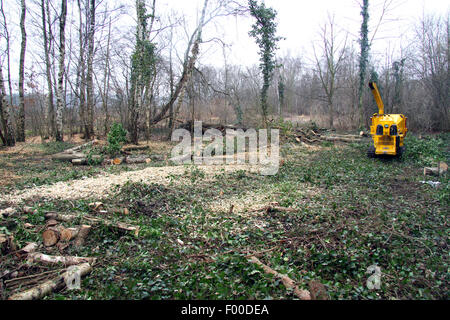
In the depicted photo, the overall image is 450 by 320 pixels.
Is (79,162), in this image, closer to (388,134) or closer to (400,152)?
(388,134)

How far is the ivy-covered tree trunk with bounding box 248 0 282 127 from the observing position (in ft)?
46.4

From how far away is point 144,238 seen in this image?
3.79 metres

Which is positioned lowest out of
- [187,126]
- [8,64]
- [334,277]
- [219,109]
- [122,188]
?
[334,277]

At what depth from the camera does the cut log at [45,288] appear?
250 centimetres

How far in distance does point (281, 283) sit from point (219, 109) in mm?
18853

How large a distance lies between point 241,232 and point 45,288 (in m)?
2.42

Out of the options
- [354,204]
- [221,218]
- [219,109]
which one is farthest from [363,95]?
[221,218]

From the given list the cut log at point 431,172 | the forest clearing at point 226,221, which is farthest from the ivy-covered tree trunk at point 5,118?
the cut log at point 431,172

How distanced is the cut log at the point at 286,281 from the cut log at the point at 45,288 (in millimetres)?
1815

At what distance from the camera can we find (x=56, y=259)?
3.12 m

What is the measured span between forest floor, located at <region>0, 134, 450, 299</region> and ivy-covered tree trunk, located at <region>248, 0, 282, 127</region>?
817 cm

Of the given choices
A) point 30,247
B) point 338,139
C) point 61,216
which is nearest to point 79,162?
point 61,216

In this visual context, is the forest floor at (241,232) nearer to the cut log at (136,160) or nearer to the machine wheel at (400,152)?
the machine wheel at (400,152)

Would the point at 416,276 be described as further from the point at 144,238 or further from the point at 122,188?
the point at 122,188
